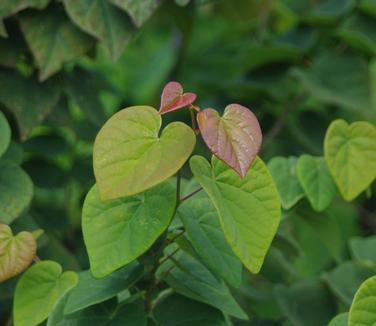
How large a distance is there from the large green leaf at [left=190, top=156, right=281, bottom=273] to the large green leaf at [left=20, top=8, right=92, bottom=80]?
17.9 inches

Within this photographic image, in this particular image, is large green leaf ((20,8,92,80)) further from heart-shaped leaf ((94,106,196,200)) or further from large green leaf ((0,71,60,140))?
heart-shaped leaf ((94,106,196,200))

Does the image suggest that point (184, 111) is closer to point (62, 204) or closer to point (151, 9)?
point (62, 204)

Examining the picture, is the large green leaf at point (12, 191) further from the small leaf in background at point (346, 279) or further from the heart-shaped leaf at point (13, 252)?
the small leaf in background at point (346, 279)

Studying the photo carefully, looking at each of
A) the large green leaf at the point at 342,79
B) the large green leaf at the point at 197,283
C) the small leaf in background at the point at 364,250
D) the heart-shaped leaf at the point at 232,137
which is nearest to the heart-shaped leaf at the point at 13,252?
the large green leaf at the point at 197,283

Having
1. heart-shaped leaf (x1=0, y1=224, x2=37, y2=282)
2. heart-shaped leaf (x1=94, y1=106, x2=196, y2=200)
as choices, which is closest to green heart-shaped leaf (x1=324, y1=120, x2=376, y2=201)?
heart-shaped leaf (x1=94, y1=106, x2=196, y2=200)

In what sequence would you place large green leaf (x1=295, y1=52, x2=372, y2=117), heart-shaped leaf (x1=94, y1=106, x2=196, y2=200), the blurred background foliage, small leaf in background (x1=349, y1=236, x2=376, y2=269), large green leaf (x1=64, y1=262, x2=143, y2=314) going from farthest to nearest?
large green leaf (x1=295, y1=52, x2=372, y2=117) → small leaf in background (x1=349, y1=236, x2=376, y2=269) → the blurred background foliage → large green leaf (x1=64, y1=262, x2=143, y2=314) → heart-shaped leaf (x1=94, y1=106, x2=196, y2=200)

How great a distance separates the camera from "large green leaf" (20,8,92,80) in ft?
4.18

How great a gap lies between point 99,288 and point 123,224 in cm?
11

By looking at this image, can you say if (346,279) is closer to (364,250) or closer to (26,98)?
(364,250)

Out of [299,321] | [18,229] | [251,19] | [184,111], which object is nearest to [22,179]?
[18,229]

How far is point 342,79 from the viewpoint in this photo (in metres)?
1.72

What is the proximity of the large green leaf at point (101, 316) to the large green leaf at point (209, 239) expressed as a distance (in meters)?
0.11

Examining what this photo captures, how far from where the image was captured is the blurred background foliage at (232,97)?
1.26m

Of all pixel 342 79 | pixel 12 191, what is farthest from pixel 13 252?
pixel 342 79
